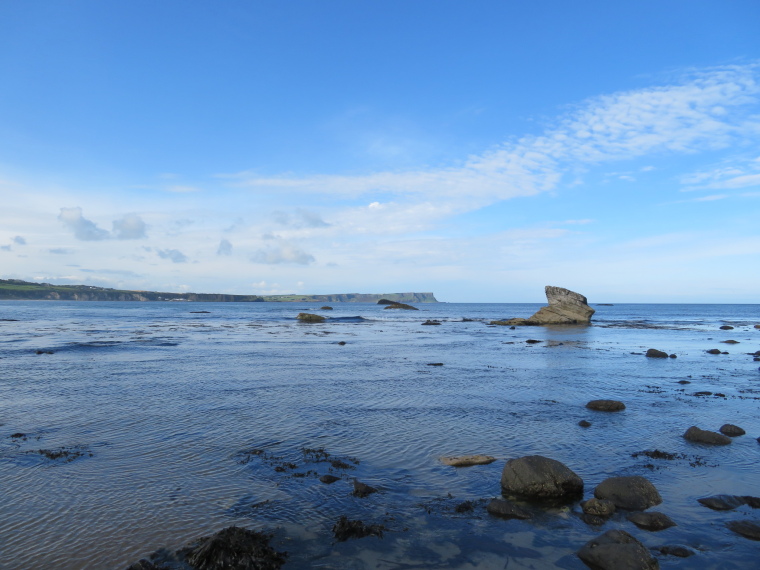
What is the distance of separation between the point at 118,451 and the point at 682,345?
53469mm

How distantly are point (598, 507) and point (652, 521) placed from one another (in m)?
0.96

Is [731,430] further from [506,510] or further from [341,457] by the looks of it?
[341,457]

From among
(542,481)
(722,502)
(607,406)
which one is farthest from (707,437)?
(542,481)

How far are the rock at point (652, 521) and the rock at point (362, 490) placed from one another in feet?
17.5

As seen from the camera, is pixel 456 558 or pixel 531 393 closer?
pixel 456 558

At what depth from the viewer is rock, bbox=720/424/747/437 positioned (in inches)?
610

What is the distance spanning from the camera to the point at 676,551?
27.2 ft

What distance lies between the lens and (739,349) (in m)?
45.2

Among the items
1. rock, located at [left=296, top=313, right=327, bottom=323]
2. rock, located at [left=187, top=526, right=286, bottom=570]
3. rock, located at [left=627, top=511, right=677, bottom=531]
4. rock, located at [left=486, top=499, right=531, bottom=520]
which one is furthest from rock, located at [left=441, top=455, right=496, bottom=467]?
rock, located at [left=296, top=313, right=327, bottom=323]

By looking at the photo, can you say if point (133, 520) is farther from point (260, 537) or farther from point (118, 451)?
point (118, 451)

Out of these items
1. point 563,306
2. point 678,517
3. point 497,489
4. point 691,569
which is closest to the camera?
point 691,569

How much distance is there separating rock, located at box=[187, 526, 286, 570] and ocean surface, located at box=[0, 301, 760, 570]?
390mm

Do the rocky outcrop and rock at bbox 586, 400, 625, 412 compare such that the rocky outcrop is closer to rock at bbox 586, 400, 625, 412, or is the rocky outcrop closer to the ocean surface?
the ocean surface

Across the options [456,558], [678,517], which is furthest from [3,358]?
[678,517]
